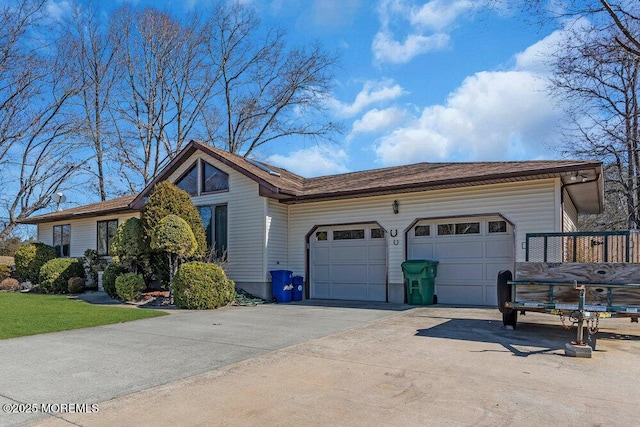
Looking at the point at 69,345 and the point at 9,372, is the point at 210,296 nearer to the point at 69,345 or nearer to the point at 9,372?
the point at 69,345

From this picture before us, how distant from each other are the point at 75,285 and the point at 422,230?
1264 centimetres

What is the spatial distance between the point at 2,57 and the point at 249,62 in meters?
13.5

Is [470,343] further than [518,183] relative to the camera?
No

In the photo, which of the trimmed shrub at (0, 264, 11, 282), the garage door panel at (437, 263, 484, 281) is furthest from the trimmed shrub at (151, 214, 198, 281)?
the trimmed shrub at (0, 264, 11, 282)

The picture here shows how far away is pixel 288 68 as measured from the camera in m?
28.8

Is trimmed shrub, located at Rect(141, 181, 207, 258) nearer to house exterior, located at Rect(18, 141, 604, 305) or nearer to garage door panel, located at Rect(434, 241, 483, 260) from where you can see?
house exterior, located at Rect(18, 141, 604, 305)

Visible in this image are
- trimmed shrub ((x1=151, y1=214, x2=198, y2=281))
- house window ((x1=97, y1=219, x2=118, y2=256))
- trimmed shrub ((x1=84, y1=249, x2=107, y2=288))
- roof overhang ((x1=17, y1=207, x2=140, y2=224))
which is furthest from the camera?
house window ((x1=97, y1=219, x2=118, y2=256))

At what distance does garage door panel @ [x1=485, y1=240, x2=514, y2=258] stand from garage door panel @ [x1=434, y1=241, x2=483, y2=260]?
0.64 ft

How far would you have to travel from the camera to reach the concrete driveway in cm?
383

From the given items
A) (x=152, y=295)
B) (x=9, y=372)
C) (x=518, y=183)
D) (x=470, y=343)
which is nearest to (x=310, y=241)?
(x=152, y=295)

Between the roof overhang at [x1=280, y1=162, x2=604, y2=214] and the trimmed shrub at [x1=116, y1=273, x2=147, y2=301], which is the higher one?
the roof overhang at [x1=280, y1=162, x2=604, y2=214]

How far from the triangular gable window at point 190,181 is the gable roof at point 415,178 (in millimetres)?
459

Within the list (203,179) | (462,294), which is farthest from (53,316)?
(462,294)

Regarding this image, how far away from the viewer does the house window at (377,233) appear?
13070 mm
